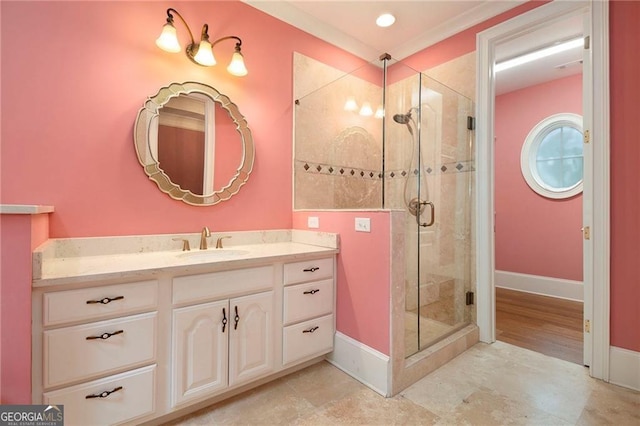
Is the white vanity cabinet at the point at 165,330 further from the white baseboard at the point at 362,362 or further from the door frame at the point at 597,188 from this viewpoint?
the door frame at the point at 597,188

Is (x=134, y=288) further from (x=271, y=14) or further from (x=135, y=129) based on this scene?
(x=271, y=14)

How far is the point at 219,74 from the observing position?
206cm

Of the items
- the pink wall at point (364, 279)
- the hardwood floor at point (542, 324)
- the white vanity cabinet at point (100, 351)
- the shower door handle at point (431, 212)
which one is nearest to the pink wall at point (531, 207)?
the hardwood floor at point (542, 324)

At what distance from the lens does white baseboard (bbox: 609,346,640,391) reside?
1.73m

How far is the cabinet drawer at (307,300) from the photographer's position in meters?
1.79

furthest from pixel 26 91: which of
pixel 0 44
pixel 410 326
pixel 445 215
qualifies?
pixel 445 215

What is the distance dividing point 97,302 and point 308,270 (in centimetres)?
109

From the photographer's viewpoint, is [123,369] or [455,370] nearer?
[123,369]

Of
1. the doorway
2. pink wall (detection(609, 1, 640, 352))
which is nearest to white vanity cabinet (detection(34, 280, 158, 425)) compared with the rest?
pink wall (detection(609, 1, 640, 352))

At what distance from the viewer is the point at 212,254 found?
6.09ft

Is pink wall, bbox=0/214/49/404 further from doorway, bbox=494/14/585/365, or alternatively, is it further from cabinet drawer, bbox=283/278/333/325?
doorway, bbox=494/14/585/365

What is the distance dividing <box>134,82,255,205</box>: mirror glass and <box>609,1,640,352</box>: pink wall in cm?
241

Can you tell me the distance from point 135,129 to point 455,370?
8.43ft

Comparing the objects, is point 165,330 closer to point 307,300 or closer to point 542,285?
point 307,300
